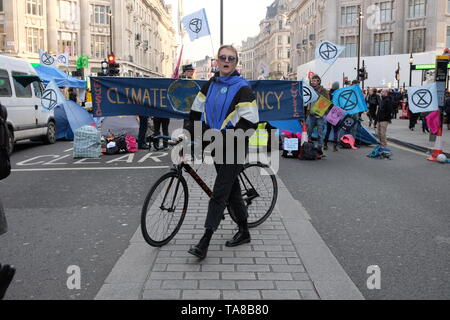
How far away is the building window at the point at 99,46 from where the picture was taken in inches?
2272

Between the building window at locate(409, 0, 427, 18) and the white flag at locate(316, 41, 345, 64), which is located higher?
the building window at locate(409, 0, 427, 18)

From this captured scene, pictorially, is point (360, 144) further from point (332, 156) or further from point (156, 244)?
point (156, 244)

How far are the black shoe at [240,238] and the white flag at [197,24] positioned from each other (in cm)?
1345

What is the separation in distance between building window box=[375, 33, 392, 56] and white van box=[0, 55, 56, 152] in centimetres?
5030

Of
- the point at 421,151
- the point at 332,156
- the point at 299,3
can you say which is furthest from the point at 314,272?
the point at 299,3

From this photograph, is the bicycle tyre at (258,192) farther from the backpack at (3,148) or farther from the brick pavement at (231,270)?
the backpack at (3,148)

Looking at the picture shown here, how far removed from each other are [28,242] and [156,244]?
1.35 meters

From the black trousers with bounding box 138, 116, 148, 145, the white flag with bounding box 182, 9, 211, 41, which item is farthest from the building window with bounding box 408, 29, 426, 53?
the black trousers with bounding box 138, 116, 148, 145

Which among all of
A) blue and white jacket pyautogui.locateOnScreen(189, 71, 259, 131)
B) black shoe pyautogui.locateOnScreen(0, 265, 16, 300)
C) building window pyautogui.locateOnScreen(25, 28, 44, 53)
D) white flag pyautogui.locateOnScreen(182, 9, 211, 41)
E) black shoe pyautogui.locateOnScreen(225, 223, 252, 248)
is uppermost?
building window pyautogui.locateOnScreen(25, 28, 44, 53)

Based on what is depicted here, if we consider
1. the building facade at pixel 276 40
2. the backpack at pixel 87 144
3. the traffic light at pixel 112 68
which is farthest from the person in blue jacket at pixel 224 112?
the building facade at pixel 276 40

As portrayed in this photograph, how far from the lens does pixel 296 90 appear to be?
10930mm

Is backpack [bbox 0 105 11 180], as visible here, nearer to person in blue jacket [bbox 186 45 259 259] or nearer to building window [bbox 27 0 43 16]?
person in blue jacket [bbox 186 45 259 259]

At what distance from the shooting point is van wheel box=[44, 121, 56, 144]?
1430 cm
